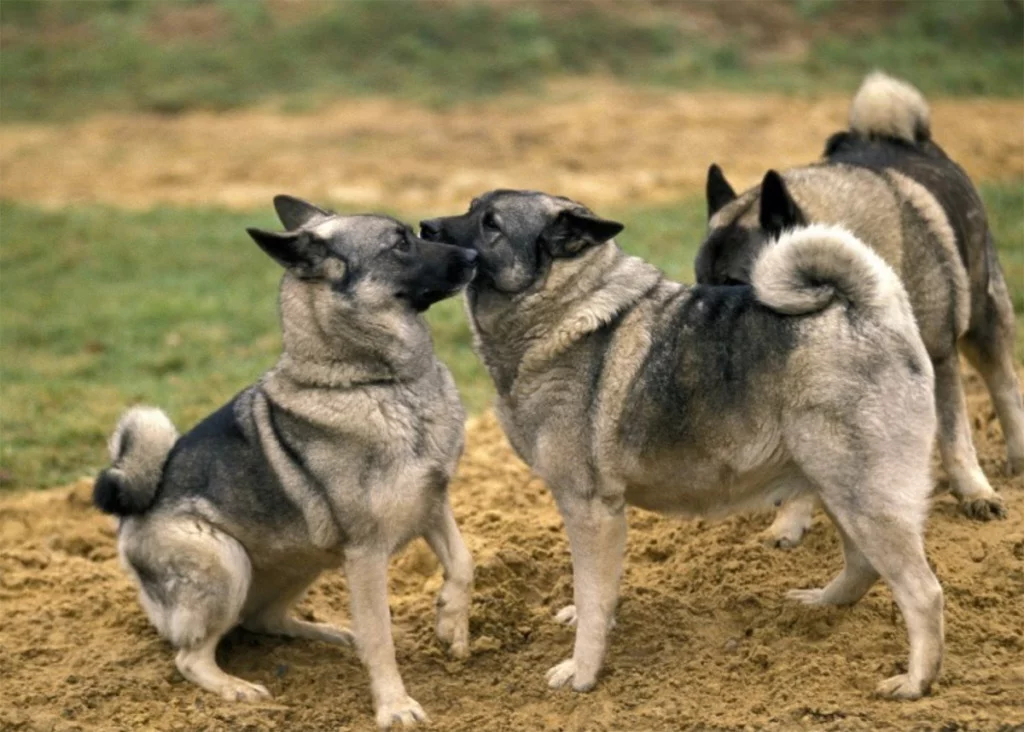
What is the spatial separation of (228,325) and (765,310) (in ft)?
25.9

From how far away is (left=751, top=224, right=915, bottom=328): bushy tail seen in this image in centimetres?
592

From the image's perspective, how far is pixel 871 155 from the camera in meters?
8.32

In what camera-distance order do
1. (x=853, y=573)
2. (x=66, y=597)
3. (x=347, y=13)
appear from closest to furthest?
(x=853, y=573) < (x=66, y=597) < (x=347, y=13)

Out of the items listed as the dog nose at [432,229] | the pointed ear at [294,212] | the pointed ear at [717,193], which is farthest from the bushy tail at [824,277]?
the pointed ear at [294,212]

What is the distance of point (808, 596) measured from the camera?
6.95 metres

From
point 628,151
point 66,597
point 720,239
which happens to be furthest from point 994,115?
point 66,597

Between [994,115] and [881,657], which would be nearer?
[881,657]

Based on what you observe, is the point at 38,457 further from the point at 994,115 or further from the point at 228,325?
the point at 994,115

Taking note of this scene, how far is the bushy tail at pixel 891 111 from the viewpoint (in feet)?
27.4

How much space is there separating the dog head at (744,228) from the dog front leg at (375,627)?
244cm

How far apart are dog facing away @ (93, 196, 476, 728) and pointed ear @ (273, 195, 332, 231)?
0.16 meters

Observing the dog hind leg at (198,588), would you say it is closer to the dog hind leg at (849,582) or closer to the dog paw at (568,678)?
the dog paw at (568,678)

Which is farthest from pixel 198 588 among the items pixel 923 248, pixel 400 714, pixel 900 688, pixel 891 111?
pixel 891 111

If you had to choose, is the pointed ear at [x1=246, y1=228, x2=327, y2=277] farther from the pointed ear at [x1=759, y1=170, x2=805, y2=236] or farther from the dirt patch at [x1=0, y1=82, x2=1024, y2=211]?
the dirt patch at [x1=0, y1=82, x2=1024, y2=211]
